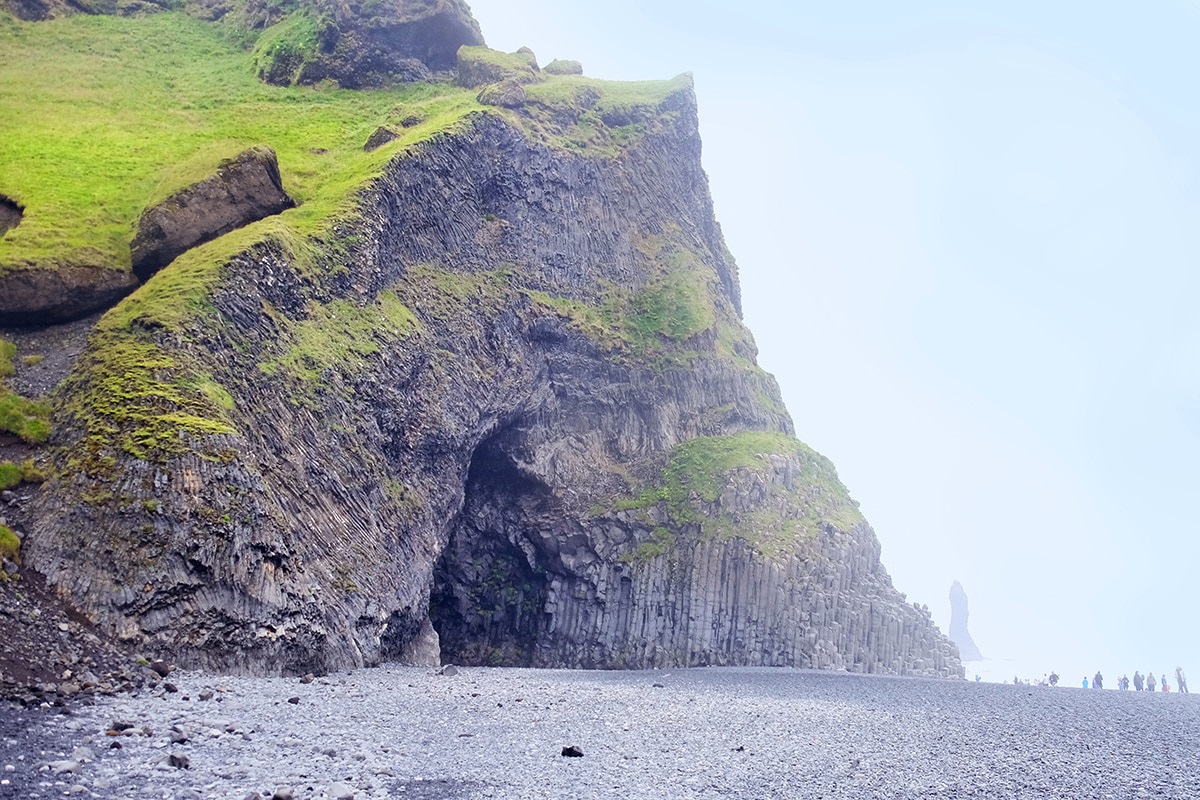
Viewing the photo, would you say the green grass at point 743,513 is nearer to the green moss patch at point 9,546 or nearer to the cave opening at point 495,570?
the cave opening at point 495,570

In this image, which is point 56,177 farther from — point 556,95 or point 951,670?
point 951,670

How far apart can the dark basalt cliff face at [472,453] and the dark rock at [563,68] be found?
9.09 metres

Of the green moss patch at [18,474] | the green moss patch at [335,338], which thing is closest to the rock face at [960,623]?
the green moss patch at [335,338]

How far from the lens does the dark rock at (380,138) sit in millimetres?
46875

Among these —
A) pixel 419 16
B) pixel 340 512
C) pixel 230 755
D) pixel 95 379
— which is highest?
pixel 419 16

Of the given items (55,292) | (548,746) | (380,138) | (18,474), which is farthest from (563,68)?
(548,746)

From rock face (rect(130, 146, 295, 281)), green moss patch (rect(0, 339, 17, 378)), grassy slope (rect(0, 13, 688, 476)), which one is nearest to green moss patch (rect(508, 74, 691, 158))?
grassy slope (rect(0, 13, 688, 476))

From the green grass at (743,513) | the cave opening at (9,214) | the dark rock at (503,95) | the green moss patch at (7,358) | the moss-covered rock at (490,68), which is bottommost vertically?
the green moss patch at (7,358)

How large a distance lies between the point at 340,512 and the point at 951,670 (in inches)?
1353

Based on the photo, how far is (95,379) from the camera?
25297 mm

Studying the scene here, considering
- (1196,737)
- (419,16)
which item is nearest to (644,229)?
(419,16)

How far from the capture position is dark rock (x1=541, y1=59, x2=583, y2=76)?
68.2m

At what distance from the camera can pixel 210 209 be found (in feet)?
111

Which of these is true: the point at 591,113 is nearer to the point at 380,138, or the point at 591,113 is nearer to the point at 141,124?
the point at 380,138
